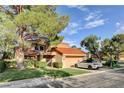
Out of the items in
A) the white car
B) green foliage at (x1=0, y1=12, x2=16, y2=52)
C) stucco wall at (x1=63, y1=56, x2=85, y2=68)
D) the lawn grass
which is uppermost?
green foliage at (x1=0, y1=12, x2=16, y2=52)

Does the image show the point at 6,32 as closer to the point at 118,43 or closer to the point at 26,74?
the point at 26,74

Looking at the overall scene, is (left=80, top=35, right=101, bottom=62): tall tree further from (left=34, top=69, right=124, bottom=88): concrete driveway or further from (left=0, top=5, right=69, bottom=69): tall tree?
(left=34, top=69, right=124, bottom=88): concrete driveway

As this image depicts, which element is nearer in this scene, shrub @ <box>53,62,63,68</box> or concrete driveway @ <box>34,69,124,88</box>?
concrete driveway @ <box>34,69,124,88</box>

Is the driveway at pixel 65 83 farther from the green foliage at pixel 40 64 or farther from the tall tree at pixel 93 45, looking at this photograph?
the tall tree at pixel 93 45

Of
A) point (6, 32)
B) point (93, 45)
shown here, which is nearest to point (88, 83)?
point (6, 32)

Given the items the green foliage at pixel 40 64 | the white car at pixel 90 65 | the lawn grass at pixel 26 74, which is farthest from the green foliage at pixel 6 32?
the white car at pixel 90 65

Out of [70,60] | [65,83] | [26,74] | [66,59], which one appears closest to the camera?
[65,83]

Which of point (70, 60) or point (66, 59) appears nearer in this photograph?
point (66, 59)

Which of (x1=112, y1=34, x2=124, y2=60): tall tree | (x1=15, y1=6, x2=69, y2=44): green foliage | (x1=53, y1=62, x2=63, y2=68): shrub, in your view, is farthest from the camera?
(x1=112, y1=34, x2=124, y2=60): tall tree

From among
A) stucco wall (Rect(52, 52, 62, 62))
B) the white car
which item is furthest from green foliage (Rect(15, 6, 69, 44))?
the white car

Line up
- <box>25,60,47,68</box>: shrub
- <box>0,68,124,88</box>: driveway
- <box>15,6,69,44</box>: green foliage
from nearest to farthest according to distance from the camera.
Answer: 1. <box>0,68,124,88</box>: driveway
2. <box>15,6,69,44</box>: green foliage
3. <box>25,60,47,68</box>: shrub
